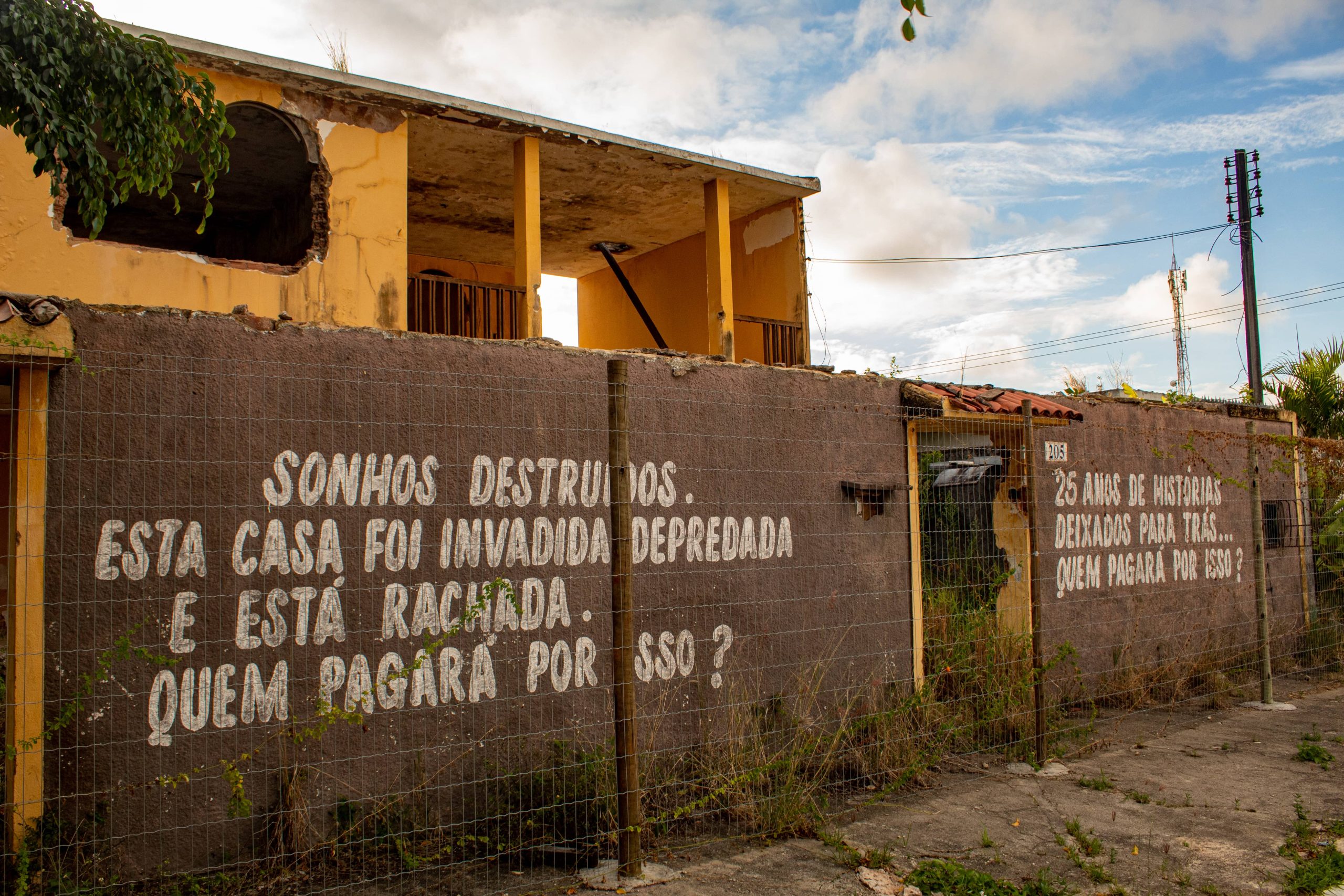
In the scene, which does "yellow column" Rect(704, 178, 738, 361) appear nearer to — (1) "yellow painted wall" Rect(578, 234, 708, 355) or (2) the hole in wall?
(1) "yellow painted wall" Rect(578, 234, 708, 355)

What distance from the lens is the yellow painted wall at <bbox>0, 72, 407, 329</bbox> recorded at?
5.49 meters

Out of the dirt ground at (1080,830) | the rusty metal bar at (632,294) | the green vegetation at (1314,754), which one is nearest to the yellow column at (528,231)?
the rusty metal bar at (632,294)

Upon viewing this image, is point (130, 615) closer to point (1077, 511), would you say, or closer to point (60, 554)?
point (60, 554)

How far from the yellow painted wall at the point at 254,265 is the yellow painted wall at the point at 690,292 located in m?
4.07

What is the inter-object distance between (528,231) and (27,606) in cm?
479

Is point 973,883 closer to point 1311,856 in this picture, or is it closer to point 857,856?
point 857,856

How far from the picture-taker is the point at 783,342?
9430 millimetres

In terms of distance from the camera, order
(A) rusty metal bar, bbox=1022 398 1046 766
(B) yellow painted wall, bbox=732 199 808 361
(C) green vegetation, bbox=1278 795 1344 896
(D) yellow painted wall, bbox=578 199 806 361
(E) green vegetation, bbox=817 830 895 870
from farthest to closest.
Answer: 1. (D) yellow painted wall, bbox=578 199 806 361
2. (B) yellow painted wall, bbox=732 199 808 361
3. (A) rusty metal bar, bbox=1022 398 1046 766
4. (E) green vegetation, bbox=817 830 895 870
5. (C) green vegetation, bbox=1278 795 1344 896

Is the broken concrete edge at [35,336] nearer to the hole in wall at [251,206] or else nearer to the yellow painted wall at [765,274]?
the hole in wall at [251,206]

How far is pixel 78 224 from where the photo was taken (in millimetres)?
7664

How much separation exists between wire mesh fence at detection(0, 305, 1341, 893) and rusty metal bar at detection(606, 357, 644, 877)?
20 millimetres

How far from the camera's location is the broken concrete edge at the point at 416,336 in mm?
4258

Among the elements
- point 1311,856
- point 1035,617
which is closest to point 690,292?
point 1035,617

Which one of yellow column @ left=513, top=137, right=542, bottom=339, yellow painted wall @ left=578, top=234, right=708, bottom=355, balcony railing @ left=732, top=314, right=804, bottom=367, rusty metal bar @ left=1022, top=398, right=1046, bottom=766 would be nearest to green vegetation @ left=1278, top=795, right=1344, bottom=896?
rusty metal bar @ left=1022, top=398, right=1046, bottom=766
